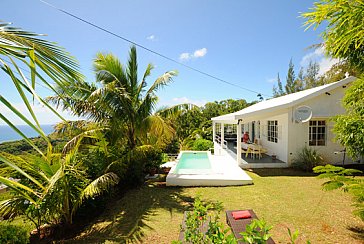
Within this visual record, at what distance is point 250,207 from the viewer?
6.84m

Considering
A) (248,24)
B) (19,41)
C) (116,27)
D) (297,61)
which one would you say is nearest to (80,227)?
(19,41)

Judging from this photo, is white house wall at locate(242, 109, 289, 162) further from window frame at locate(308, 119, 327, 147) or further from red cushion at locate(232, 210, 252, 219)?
red cushion at locate(232, 210, 252, 219)

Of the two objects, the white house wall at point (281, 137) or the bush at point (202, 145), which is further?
the bush at point (202, 145)

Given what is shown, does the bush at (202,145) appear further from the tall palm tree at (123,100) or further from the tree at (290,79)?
the tree at (290,79)

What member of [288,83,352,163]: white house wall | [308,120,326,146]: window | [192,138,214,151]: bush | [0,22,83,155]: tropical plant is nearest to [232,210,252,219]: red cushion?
[0,22,83,155]: tropical plant

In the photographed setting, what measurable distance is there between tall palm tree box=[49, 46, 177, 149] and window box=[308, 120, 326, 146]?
9.23 meters

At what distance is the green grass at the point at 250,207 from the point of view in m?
5.14

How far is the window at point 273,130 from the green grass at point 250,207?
4852mm

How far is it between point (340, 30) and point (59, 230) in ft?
27.4

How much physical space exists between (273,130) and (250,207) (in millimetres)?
9436

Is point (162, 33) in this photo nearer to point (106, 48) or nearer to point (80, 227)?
point (106, 48)

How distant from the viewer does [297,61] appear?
132 ft

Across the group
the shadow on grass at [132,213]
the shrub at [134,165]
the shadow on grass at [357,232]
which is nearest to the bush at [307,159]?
the shadow on grass at [357,232]

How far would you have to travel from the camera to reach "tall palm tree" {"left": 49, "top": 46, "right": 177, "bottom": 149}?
8258 mm
